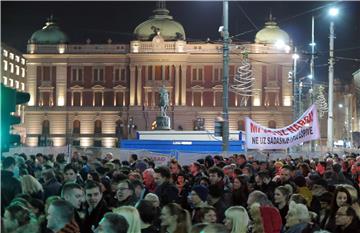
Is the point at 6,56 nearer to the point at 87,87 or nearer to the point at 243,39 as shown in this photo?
the point at 87,87

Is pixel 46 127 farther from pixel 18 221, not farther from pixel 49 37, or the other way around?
pixel 18 221

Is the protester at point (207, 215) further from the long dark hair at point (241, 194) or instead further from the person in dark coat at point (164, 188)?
the long dark hair at point (241, 194)

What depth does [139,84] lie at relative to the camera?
260 ft

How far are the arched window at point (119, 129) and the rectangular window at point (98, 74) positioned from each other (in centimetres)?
516

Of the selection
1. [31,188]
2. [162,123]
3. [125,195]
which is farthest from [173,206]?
[162,123]

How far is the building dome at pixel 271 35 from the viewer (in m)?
79.4

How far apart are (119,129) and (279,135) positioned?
6045cm

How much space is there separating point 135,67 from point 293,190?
230 ft

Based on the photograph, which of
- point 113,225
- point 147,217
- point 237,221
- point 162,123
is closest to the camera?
point 113,225

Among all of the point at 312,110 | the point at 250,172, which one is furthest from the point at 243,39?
the point at 250,172

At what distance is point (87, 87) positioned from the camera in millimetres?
81062

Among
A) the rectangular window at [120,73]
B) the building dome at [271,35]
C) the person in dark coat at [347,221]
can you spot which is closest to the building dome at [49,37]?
the rectangular window at [120,73]

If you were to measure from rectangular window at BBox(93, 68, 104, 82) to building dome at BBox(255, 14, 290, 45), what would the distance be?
1756 cm

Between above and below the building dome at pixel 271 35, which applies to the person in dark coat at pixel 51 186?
below
